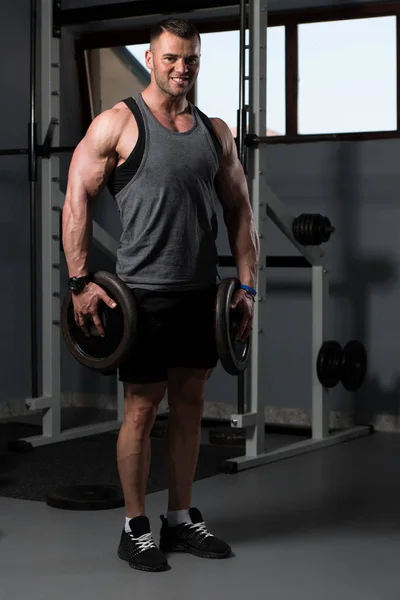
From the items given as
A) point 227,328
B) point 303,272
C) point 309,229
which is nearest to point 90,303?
point 227,328

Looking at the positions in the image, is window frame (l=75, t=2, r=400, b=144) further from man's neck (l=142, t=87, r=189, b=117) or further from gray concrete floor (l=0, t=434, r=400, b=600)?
man's neck (l=142, t=87, r=189, b=117)

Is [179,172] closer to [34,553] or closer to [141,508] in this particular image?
[141,508]

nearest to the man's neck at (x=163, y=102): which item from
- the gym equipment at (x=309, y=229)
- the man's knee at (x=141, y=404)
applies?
the man's knee at (x=141, y=404)

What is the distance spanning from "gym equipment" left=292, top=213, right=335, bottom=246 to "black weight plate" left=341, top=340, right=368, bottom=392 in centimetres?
60

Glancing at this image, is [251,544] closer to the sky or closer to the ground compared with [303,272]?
closer to the ground

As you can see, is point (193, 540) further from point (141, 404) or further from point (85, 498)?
point (85, 498)

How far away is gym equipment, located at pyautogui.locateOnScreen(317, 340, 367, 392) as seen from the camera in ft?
15.2

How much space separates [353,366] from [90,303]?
2433 millimetres

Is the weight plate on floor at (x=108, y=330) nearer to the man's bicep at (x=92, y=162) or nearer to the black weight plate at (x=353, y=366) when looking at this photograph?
the man's bicep at (x=92, y=162)

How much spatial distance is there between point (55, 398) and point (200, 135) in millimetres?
2260

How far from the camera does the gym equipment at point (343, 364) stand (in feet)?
15.2

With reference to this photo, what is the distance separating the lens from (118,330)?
2627 millimetres

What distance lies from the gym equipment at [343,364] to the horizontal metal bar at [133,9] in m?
1.60

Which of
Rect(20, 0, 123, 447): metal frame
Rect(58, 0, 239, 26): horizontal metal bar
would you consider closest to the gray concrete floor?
Rect(20, 0, 123, 447): metal frame
